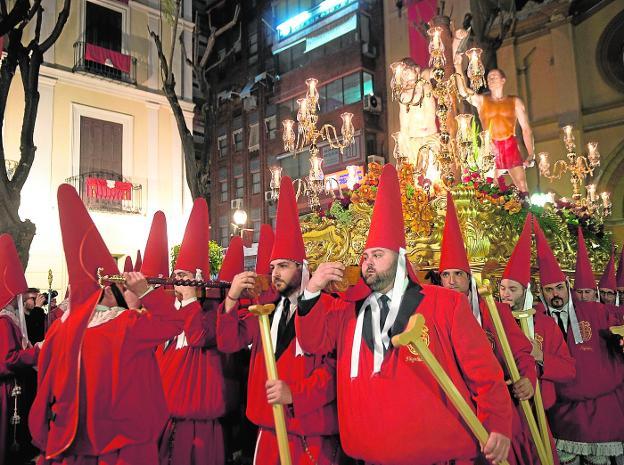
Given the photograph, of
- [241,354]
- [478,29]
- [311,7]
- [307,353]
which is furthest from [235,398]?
[311,7]

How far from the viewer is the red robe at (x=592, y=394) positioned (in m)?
4.52

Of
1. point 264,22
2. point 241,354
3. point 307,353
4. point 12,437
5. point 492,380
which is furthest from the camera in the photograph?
point 264,22

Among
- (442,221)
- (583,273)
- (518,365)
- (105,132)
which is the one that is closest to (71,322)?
(518,365)

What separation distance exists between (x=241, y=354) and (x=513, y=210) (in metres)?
4.17

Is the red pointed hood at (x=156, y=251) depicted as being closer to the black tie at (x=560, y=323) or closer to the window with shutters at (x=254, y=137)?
the black tie at (x=560, y=323)

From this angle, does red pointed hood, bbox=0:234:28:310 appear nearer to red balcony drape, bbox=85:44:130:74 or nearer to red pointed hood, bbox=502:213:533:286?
red pointed hood, bbox=502:213:533:286

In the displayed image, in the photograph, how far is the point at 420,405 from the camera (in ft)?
8.87

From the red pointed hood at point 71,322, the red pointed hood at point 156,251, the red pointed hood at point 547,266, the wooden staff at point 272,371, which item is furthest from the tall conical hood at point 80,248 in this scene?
the red pointed hood at point 547,266

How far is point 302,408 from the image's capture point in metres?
3.31

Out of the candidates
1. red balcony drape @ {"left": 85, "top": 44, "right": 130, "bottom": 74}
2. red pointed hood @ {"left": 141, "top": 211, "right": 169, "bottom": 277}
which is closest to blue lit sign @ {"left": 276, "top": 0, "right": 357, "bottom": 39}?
red balcony drape @ {"left": 85, "top": 44, "right": 130, "bottom": 74}

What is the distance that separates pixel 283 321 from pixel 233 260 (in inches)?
64.6

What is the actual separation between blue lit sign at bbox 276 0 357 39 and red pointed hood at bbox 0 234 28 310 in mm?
20738

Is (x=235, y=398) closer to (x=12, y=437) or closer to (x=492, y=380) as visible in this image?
(x=492, y=380)

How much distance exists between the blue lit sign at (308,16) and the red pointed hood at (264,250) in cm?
2034
